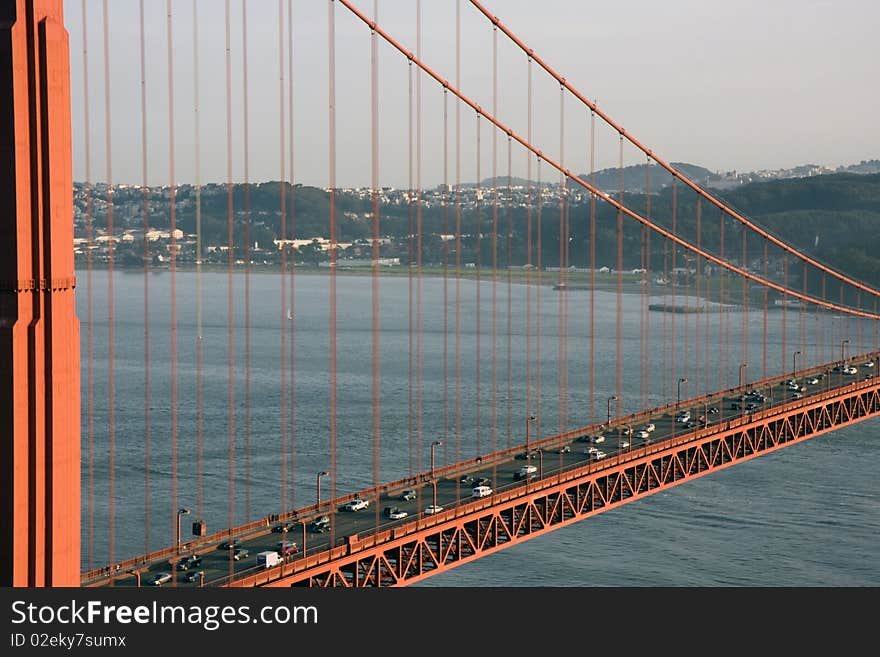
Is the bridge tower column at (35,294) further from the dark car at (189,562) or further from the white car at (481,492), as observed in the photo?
the white car at (481,492)

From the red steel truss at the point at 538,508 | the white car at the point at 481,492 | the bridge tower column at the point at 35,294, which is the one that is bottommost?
the red steel truss at the point at 538,508

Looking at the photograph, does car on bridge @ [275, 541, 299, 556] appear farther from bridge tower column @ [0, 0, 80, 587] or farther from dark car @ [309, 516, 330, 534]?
bridge tower column @ [0, 0, 80, 587]

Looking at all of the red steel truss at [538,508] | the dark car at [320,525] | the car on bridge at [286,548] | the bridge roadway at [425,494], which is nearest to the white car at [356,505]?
the bridge roadway at [425,494]

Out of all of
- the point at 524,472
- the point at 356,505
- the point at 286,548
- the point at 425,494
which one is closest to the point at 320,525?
the point at 356,505

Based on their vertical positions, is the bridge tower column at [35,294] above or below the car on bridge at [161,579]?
above

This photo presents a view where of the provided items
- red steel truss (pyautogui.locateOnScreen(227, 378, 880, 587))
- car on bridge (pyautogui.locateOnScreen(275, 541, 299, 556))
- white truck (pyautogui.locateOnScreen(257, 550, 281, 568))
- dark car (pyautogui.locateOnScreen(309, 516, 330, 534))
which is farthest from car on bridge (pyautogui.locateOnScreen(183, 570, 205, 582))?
dark car (pyautogui.locateOnScreen(309, 516, 330, 534))
